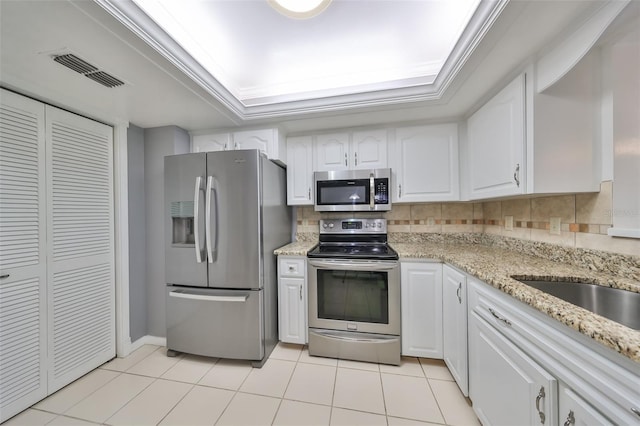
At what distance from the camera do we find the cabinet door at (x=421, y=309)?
1784mm

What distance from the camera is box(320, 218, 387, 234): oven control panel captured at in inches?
94.8

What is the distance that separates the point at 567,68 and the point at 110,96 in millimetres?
2798

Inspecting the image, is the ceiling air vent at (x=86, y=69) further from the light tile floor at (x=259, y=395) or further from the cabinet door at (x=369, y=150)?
the light tile floor at (x=259, y=395)

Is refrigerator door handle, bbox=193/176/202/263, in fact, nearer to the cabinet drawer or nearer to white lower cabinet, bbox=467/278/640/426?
the cabinet drawer

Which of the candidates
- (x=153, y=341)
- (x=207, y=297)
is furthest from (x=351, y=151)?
(x=153, y=341)

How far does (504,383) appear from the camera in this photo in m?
1.05

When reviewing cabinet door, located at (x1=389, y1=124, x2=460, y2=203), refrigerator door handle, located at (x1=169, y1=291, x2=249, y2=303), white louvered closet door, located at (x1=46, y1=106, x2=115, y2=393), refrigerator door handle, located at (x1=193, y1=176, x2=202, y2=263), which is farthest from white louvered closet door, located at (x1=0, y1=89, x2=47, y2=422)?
cabinet door, located at (x1=389, y1=124, x2=460, y2=203)

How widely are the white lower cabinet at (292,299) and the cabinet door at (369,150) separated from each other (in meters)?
1.10

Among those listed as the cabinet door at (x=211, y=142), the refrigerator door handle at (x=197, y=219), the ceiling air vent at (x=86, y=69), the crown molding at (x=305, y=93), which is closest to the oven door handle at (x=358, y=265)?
the refrigerator door handle at (x=197, y=219)

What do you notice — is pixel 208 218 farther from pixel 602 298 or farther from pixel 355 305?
pixel 602 298

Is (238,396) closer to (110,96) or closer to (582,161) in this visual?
(110,96)

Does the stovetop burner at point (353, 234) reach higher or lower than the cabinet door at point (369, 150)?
lower

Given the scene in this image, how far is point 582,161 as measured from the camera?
1.27m

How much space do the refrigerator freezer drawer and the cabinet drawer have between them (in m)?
0.29
